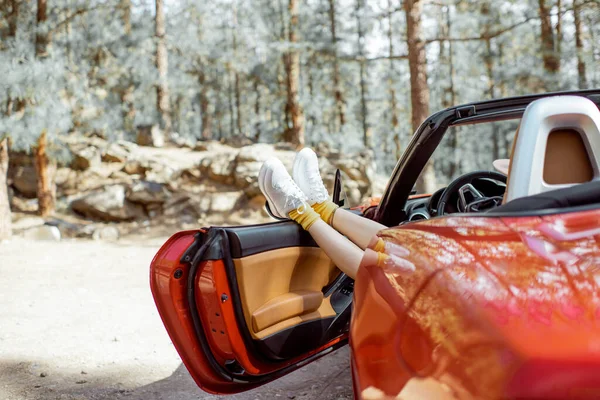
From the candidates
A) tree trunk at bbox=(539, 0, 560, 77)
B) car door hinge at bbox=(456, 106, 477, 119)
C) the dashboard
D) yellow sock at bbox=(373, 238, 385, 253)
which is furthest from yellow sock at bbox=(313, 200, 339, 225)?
tree trunk at bbox=(539, 0, 560, 77)

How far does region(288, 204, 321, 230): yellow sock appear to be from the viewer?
286 centimetres

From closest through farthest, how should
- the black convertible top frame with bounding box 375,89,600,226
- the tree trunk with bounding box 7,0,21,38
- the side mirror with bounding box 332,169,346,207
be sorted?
the black convertible top frame with bounding box 375,89,600,226 < the side mirror with bounding box 332,169,346,207 < the tree trunk with bounding box 7,0,21,38

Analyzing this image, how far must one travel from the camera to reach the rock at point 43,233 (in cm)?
1125

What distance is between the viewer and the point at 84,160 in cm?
1747

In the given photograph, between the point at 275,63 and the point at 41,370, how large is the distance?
2226 cm

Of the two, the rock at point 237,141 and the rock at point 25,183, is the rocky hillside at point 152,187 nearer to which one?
the rock at point 25,183

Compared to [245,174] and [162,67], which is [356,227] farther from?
[162,67]

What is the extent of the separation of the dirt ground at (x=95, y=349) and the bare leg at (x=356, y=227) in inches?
36.4

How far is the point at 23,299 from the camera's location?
5332 millimetres

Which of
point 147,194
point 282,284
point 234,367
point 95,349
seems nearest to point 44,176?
point 147,194

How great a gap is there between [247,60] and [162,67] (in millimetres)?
6504

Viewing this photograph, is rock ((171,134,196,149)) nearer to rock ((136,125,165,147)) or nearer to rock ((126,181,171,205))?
rock ((136,125,165,147))

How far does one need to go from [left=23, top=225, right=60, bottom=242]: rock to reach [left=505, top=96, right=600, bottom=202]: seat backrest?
11463mm

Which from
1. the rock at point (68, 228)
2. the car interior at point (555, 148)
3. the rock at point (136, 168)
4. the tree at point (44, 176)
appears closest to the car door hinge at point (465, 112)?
the car interior at point (555, 148)
